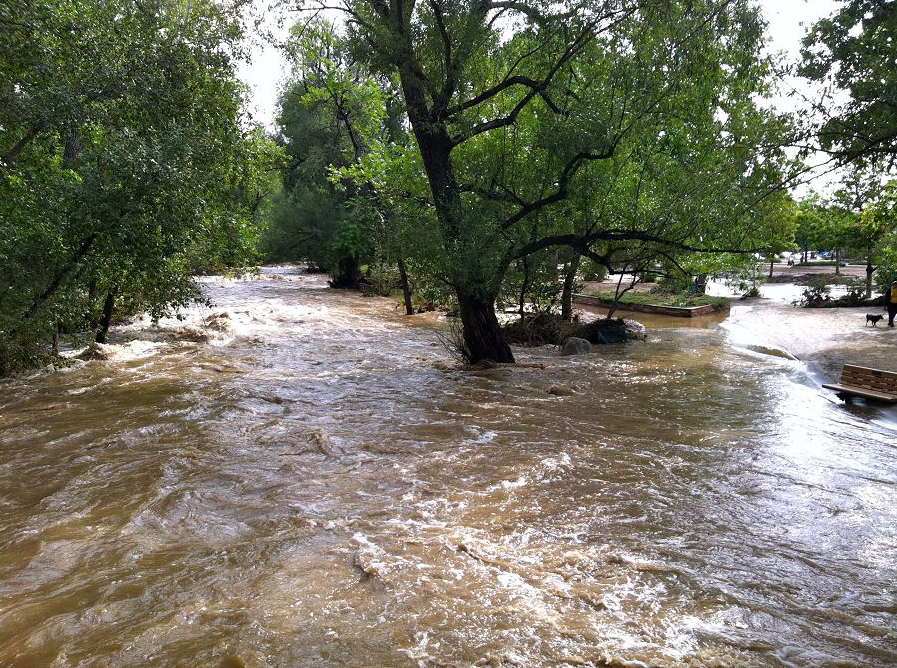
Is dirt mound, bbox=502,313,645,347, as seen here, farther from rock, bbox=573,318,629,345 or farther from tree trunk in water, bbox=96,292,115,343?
tree trunk in water, bbox=96,292,115,343

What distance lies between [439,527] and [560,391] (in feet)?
21.0

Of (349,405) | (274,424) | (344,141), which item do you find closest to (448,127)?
A: (349,405)

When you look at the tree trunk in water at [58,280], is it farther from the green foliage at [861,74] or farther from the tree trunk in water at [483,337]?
the green foliage at [861,74]

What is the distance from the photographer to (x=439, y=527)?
5379 millimetres

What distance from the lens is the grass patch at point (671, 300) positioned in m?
29.3

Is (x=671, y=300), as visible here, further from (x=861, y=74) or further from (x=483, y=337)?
(x=861, y=74)

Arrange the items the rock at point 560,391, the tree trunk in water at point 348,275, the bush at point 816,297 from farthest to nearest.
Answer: the tree trunk in water at point 348,275 → the bush at point 816,297 → the rock at point 560,391

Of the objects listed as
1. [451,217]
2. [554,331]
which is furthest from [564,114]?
[554,331]

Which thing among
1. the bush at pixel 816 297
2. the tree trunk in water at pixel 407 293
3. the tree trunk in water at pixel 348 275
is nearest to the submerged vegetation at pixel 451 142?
the tree trunk in water at pixel 407 293

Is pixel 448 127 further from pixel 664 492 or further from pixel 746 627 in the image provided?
pixel 746 627

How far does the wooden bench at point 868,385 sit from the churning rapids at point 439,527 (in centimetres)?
31

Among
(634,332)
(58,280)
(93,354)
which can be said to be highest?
(58,280)

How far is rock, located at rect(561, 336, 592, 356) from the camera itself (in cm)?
1642

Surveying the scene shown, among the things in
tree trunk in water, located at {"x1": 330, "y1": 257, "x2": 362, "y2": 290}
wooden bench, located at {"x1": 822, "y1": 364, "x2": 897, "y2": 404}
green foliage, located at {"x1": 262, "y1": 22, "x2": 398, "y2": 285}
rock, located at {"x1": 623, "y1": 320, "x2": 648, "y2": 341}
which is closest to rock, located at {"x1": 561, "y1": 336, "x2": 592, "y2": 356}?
rock, located at {"x1": 623, "y1": 320, "x2": 648, "y2": 341}
